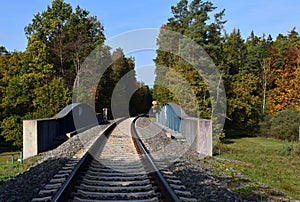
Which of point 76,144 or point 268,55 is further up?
point 268,55

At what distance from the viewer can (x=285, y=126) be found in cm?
3066

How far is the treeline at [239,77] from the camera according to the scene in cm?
2685

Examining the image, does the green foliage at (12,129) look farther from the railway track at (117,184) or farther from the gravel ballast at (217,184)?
the gravel ballast at (217,184)

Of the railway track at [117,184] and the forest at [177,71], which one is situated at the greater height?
the forest at [177,71]

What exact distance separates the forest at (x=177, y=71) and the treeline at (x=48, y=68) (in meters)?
0.08

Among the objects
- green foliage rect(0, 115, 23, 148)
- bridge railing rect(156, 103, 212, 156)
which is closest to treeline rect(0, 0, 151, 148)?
green foliage rect(0, 115, 23, 148)

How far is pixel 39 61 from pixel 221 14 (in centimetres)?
2049

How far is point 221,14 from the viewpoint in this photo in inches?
1196

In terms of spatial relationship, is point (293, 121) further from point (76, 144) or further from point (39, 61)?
point (39, 61)

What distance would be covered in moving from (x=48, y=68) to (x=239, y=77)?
20653mm

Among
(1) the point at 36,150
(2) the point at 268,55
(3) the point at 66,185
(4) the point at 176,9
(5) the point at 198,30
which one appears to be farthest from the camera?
(2) the point at 268,55

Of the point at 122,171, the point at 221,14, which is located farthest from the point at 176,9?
the point at 122,171

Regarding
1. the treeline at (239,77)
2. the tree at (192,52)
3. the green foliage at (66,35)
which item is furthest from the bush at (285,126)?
the green foliage at (66,35)

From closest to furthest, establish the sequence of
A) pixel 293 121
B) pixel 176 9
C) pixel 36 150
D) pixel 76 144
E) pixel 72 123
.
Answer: pixel 36 150
pixel 76 144
pixel 72 123
pixel 293 121
pixel 176 9
